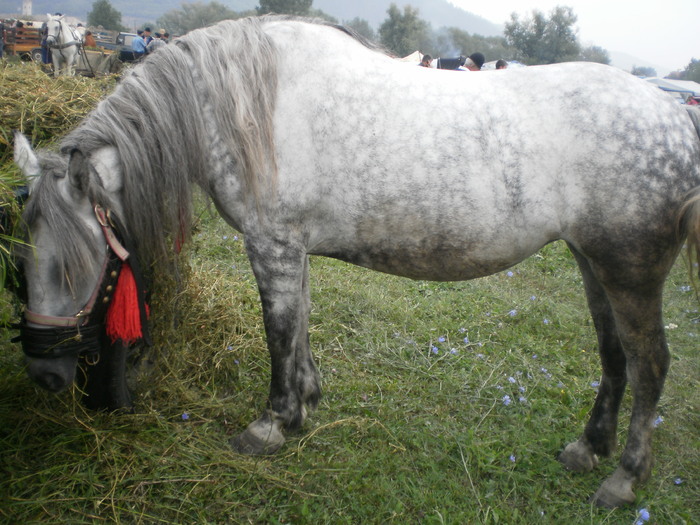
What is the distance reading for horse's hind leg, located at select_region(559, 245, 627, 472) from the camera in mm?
2500

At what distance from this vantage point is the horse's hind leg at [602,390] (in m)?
2.50

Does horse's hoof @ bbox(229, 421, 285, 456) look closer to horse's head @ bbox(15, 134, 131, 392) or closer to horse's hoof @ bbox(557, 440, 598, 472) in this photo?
horse's head @ bbox(15, 134, 131, 392)

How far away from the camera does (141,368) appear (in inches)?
108

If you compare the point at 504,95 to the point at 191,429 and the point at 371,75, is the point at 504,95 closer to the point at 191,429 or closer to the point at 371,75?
the point at 371,75

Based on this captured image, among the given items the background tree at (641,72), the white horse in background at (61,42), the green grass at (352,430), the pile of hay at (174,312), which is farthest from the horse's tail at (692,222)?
the background tree at (641,72)

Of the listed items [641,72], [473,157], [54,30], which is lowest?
[54,30]

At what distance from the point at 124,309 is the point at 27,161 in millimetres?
719

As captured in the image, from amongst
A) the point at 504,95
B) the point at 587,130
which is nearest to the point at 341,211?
the point at 504,95

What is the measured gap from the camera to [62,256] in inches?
75.1

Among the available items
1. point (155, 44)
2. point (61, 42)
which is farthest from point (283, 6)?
point (155, 44)

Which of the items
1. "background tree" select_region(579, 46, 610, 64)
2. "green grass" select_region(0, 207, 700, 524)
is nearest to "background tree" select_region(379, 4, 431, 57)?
"background tree" select_region(579, 46, 610, 64)

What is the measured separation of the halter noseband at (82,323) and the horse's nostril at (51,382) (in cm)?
10

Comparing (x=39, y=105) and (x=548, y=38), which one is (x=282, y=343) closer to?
(x=39, y=105)

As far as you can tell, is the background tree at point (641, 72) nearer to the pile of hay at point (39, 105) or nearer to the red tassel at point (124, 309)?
the pile of hay at point (39, 105)
